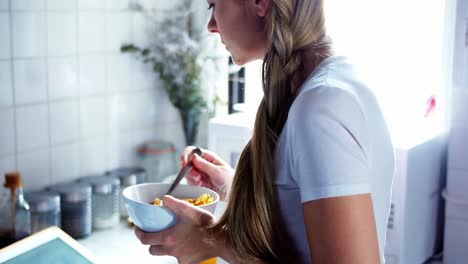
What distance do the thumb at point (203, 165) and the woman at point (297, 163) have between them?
0.86 feet

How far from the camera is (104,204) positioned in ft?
5.35

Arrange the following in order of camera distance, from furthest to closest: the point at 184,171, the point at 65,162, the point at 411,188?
the point at 65,162
the point at 411,188
the point at 184,171

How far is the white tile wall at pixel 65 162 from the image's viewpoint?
165 centimetres

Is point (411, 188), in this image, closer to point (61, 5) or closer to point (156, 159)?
point (156, 159)

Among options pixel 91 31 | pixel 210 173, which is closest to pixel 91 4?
pixel 91 31

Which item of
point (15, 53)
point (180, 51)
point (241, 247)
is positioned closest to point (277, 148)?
point (241, 247)

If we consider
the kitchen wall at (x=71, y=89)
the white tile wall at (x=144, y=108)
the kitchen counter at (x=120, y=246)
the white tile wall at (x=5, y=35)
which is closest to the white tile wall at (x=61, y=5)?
the kitchen wall at (x=71, y=89)

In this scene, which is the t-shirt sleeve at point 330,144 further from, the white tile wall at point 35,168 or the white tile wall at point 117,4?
the white tile wall at point 117,4

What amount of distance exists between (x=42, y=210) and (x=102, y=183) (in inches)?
8.1

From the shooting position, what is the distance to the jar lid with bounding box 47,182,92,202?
1549mm

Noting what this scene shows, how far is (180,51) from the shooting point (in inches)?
73.7

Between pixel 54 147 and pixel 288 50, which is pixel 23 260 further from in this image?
pixel 288 50

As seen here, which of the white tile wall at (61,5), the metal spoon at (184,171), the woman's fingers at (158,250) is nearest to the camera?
the woman's fingers at (158,250)

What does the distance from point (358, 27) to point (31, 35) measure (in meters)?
0.82
